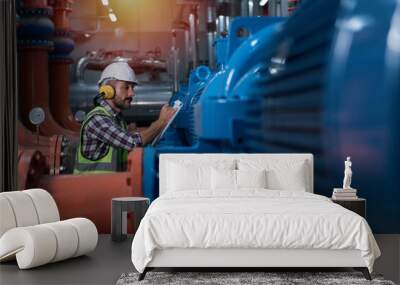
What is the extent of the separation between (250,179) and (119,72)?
5.11 feet

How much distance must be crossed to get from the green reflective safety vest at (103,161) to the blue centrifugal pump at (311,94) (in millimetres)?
231

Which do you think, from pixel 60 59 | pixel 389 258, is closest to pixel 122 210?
pixel 60 59

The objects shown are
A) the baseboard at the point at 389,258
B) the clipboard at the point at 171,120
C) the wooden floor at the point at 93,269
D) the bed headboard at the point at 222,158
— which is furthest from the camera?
the clipboard at the point at 171,120

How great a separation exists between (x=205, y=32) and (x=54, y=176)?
1.82 meters

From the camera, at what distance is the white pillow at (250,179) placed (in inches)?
223

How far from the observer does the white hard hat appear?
629cm

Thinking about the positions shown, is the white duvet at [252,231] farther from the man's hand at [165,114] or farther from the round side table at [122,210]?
the man's hand at [165,114]

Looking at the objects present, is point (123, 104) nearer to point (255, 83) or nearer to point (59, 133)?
point (59, 133)

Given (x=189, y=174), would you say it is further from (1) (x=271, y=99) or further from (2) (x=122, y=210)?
(1) (x=271, y=99)

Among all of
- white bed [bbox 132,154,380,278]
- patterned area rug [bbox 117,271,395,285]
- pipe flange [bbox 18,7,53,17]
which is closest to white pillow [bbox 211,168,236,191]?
white bed [bbox 132,154,380,278]

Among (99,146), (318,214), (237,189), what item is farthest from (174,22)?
(318,214)

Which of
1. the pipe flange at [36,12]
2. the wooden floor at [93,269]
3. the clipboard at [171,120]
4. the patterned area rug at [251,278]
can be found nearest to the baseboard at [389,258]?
the wooden floor at [93,269]

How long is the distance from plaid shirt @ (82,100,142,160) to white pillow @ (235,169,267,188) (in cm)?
104

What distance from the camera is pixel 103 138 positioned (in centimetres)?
627
